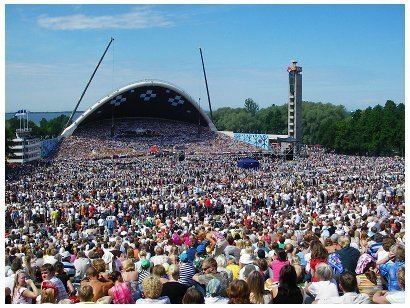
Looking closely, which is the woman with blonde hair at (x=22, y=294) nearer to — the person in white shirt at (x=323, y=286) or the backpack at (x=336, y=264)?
the person in white shirt at (x=323, y=286)

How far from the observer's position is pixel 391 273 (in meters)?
7.59

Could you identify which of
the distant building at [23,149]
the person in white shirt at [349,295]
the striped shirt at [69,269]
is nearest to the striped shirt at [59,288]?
the striped shirt at [69,269]

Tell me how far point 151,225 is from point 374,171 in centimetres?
2196

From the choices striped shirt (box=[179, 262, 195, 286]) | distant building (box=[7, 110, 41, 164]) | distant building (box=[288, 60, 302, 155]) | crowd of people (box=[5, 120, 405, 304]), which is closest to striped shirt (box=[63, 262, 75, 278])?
crowd of people (box=[5, 120, 405, 304])

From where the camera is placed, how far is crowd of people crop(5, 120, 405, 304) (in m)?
6.87

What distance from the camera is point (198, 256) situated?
34.8 feet

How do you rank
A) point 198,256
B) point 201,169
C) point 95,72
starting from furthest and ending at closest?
point 95,72 → point 201,169 → point 198,256

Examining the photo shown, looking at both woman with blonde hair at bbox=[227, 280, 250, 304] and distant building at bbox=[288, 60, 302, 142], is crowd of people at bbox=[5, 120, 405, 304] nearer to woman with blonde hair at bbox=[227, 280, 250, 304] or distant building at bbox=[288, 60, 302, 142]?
woman with blonde hair at bbox=[227, 280, 250, 304]

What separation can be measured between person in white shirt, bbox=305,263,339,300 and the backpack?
1073 millimetres

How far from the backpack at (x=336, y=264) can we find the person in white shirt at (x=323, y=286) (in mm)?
1073

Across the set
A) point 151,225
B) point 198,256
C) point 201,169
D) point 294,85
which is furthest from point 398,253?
point 294,85

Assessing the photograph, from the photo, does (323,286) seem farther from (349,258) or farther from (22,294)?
(22,294)

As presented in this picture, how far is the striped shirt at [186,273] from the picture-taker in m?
7.51
